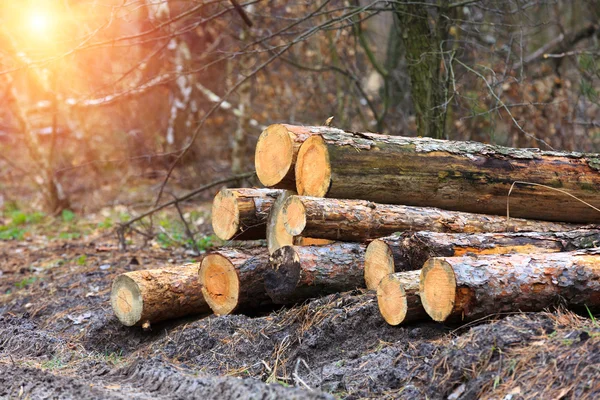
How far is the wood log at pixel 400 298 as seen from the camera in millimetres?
4141

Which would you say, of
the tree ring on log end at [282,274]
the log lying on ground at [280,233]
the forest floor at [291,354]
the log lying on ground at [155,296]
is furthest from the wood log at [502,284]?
the log lying on ground at [155,296]

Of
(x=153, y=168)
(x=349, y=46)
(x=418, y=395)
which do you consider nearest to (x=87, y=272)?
(x=418, y=395)

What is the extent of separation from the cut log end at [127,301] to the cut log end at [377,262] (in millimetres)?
1819

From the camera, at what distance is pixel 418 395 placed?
3488 millimetres

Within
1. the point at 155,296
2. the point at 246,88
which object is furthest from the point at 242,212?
the point at 246,88

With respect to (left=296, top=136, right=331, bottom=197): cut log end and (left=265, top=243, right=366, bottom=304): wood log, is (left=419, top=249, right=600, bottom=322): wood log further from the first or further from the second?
(left=296, top=136, right=331, bottom=197): cut log end

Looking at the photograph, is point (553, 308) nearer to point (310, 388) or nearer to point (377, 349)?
point (377, 349)

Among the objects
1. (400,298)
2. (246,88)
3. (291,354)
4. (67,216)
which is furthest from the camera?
(246,88)

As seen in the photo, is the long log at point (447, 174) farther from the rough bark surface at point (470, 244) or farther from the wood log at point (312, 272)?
the rough bark surface at point (470, 244)

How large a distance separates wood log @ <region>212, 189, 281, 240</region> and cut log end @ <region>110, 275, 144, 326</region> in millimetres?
918

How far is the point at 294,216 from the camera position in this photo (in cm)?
490

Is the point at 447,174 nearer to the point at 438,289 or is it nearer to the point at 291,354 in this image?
the point at 438,289

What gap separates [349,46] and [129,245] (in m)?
5.68

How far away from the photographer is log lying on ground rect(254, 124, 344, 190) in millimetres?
5113
